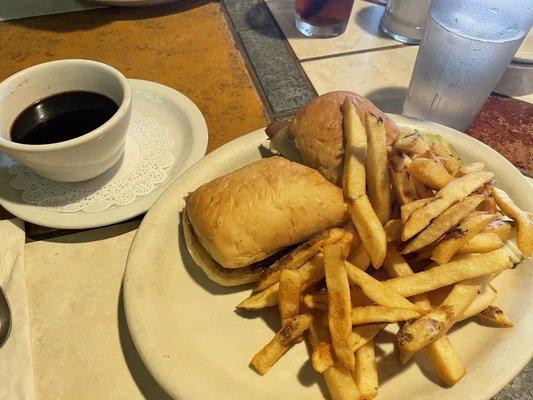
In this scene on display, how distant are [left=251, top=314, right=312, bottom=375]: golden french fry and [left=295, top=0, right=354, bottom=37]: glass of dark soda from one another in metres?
1.12

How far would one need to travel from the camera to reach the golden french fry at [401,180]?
81 centimetres

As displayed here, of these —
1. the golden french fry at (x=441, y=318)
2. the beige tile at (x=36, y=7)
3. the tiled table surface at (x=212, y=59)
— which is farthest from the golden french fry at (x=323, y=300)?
the beige tile at (x=36, y=7)

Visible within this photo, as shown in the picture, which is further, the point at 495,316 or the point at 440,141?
the point at 440,141

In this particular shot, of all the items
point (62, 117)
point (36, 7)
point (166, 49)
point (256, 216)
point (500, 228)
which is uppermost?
point (500, 228)

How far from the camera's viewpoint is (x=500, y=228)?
790 millimetres

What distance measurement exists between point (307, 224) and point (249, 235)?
11cm

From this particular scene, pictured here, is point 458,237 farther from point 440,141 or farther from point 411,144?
point 440,141

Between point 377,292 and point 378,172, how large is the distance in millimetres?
215

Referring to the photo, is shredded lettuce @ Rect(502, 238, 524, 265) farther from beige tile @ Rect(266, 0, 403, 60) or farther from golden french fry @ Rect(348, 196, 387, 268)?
beige tile @ Rect(266, 0, 403, 60)

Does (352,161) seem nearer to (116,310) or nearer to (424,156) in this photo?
(424,156)

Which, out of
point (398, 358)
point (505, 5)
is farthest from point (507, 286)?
point (505, 5)

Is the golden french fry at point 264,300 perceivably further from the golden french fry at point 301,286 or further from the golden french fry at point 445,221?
the golden french fry at point 445,221

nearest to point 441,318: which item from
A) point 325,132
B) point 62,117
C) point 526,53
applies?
point 325,132

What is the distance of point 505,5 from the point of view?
1.00m
